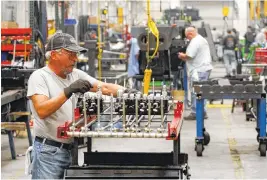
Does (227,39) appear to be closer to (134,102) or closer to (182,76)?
(182,76)

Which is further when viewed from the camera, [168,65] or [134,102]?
[168,65]

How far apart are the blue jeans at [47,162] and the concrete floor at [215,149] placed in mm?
2752

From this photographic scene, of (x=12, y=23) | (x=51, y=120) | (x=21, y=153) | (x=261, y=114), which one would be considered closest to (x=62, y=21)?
(x=12, y=23)

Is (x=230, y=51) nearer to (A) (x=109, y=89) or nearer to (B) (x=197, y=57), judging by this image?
(B) (x=197, y=57)

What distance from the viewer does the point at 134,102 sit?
4.42 m

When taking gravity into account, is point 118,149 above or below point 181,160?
below

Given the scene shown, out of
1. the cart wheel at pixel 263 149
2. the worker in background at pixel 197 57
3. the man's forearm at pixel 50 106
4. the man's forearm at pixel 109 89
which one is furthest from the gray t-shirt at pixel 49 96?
the worker in background at pixel 197 57

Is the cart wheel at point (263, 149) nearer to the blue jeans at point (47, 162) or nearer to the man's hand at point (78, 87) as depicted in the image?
the blue jeans at point (47, 162)

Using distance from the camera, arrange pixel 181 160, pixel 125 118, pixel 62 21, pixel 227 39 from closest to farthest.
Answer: pixel 125 118
pixel 181 160
pixel 62 21
pixel 227 39

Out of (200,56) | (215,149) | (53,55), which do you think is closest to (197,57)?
(200,56)

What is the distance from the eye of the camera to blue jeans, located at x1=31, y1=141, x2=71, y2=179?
4.62m

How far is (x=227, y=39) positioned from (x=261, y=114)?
463 inches

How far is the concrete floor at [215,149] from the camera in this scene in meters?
8.29

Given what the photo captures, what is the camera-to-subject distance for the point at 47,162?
4637 millimetres
